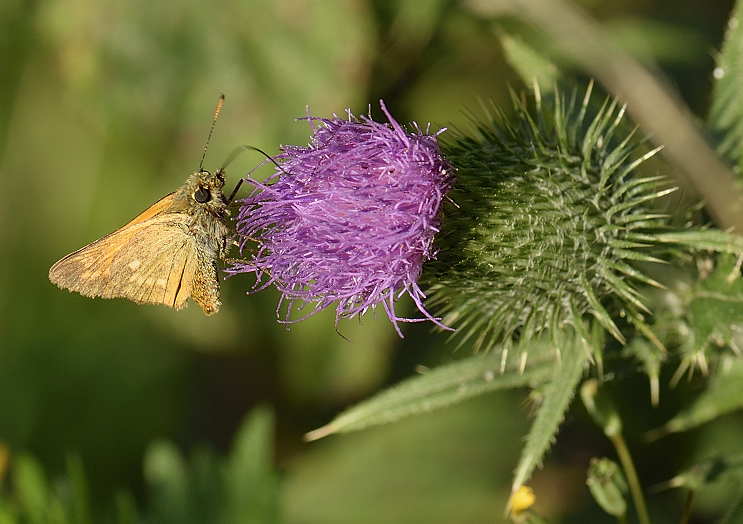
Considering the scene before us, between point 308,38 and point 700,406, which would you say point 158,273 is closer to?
point 308,38

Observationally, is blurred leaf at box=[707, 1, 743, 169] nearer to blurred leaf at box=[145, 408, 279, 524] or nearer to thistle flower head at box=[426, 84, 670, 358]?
thistle flower head at box=[426, 84, 670, 358]

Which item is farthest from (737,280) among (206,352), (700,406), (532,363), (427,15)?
(206,352)

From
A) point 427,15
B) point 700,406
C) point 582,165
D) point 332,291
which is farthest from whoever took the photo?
point 427,15

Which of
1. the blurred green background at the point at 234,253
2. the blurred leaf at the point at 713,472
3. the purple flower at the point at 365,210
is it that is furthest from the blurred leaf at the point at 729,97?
the blurred green background at the point at 234,253

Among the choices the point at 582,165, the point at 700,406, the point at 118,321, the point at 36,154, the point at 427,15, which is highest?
the point at 36,154

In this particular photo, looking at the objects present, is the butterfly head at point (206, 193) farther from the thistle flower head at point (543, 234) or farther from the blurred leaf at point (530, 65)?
the blurred leaf at point (530, 65)
